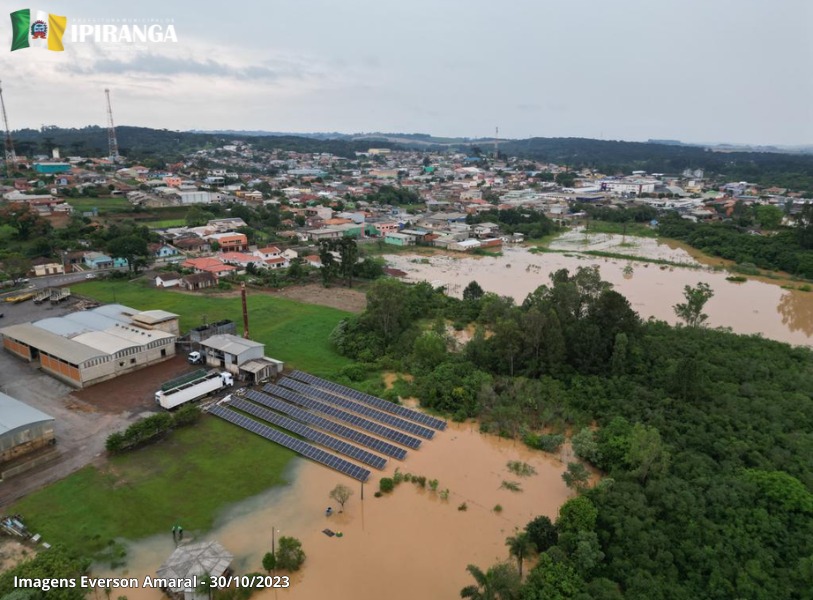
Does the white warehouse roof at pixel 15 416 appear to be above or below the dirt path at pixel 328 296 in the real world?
above

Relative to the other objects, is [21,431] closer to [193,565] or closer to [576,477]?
[193,565]

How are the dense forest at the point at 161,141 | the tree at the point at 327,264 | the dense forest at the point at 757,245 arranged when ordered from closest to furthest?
the tree at the point at 327,264 < the dense forest at the point at 757,245 < the dense forest at the point at 161,141

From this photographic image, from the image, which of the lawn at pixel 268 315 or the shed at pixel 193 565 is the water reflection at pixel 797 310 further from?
the shed at pixel 193 565

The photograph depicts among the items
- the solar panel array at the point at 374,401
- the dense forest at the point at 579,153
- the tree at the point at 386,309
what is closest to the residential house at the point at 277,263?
the tree at the point at 386,309

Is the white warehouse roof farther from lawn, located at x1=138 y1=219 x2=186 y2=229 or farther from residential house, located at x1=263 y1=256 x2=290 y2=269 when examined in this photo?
lawn, located at x1=138 y1=219 x2=186 y2=229

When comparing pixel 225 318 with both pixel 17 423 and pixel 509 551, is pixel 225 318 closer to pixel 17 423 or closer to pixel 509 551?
pixel 17 423

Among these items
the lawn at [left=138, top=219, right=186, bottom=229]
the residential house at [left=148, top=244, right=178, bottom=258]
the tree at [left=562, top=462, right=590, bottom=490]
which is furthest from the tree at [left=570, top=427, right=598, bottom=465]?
the lawn at [left=138, top=219, right=186, bottom=229]
